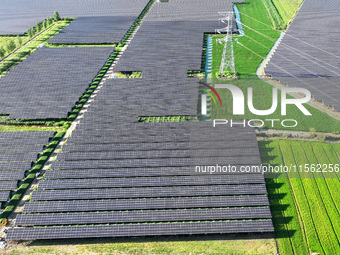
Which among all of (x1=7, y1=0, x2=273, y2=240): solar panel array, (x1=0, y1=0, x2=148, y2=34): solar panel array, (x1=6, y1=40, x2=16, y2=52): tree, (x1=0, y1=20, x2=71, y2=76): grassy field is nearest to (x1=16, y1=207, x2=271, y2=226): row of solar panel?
(x1=7, y1=0, x2=273, y2=240): solar panel array

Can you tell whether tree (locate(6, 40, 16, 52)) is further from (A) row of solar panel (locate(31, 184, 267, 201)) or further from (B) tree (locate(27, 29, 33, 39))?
(A) row of solar panel (locate(31, 184, 267, 201))

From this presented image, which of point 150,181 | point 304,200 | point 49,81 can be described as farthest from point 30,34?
point 304,200

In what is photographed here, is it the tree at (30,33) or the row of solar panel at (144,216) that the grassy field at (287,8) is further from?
the tree at (30,33)

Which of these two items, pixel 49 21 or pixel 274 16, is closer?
pixel 274 16

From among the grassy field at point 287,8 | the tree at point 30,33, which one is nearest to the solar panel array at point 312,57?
the grassy field at point 287,8

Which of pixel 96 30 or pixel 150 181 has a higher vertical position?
pixel 96 30

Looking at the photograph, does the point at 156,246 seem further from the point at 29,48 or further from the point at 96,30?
the point at 96,30

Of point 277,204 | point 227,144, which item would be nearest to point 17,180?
point 227,144
